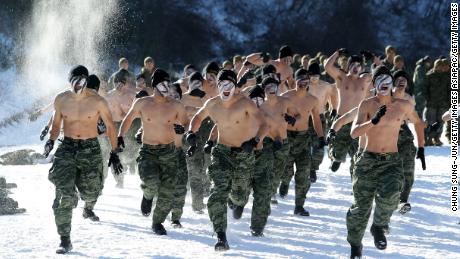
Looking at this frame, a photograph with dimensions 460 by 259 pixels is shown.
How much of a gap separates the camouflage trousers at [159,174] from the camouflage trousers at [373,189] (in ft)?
7.68

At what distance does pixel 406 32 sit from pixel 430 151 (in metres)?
22.0

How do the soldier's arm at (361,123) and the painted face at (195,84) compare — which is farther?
the painted face at (195,84)

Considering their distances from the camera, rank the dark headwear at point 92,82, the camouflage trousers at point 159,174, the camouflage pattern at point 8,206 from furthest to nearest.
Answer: the camouflage pattern at point 8,206, the camouflage trousers at point 159,174, the dark headwear at point 92,82

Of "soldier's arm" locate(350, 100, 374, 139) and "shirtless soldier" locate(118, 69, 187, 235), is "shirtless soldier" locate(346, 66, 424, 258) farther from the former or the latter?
"shirtless soldier" locate(118, 69, 187, 235)

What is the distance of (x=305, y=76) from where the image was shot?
34.2 ft

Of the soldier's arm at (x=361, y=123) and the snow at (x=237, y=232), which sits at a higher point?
the soldier's arm at (x=361, y=123)

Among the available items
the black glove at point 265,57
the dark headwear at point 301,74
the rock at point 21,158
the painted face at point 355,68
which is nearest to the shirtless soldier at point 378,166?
the dark headwear at point 301,74

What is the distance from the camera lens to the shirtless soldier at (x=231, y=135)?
8.15 meters

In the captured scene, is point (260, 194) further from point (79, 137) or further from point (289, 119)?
point (79, 137)

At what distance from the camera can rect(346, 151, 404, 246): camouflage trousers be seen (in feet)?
24.4

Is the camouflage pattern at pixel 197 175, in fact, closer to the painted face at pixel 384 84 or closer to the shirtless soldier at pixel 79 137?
the shirtless soldier at pixel 79 137

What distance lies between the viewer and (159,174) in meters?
8.95

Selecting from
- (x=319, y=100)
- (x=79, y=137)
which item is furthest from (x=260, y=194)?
(x=319, y=100)

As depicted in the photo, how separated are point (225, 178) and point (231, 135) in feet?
1.63
